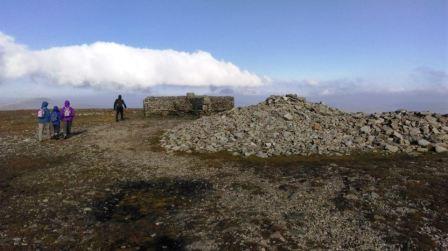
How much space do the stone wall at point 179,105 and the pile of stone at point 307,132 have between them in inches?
454

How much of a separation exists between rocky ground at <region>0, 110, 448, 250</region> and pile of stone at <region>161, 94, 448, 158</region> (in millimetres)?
1436

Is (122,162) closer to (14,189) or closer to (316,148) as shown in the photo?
(14,189)

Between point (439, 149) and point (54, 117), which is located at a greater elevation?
point (54, 117)

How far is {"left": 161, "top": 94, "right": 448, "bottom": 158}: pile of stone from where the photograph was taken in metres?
21.8

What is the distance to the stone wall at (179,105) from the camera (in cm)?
4062

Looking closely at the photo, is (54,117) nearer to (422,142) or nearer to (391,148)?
(391,148)

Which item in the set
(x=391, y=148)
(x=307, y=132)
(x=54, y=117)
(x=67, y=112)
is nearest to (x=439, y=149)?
(x=391, y=148)

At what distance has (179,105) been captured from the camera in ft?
135

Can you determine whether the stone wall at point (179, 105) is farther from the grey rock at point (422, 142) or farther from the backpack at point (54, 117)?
the grey rock at point (422, 142)

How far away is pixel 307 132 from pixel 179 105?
20.1 metres

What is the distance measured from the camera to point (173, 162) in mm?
20250

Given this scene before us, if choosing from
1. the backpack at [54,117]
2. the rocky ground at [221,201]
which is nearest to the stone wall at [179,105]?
the backpack at [54,117]

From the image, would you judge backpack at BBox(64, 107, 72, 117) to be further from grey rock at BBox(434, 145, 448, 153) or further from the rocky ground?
grey rock at BBox(434, 145, 448, 153)

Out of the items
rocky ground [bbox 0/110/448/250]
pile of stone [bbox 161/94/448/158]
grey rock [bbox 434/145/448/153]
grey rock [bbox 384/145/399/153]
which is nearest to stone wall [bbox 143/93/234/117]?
pile of stone [bbox 161/94/448/158]
